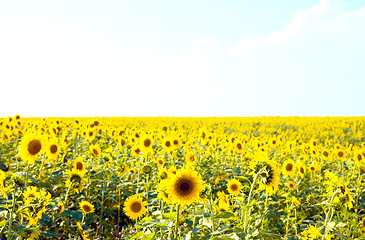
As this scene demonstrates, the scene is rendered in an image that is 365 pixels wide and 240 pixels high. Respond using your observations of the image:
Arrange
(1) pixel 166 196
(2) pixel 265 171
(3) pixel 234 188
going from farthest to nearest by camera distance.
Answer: (3) pixel 234 188 → (1) pixel 166 196 → (2) pixel 265 171

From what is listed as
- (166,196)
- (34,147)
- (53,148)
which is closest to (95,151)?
(53,148)

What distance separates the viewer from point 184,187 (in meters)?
2.47

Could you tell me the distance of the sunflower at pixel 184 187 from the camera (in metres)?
2.45

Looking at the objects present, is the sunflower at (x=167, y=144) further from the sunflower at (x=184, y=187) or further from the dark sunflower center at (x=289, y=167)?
the sunflower at (x=184, y=187)

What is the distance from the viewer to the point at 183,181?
98.6 inches

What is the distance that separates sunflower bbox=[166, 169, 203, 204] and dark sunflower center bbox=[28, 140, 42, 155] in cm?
258

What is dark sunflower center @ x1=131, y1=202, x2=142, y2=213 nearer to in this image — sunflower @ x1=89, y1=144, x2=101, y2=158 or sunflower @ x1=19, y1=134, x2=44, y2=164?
sunflower @ x1=19, y1=134, x2=44, y2=164

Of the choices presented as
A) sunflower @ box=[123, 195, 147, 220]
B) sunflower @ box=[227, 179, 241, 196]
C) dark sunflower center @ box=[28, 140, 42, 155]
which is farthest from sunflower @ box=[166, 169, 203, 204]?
dark sunflower center @ box=[28, 140, 42, 155]

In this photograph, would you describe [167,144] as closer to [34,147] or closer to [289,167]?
[289,167]

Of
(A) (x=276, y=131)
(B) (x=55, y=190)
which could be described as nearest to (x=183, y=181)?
(B) (x=55, y=190)

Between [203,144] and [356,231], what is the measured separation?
4795 millimetres

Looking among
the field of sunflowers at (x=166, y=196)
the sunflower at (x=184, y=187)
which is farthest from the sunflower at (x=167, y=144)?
the sunflower at (x=184, y=187)

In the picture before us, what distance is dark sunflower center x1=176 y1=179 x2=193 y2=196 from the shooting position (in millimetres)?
2463

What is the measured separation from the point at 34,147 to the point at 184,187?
2729 millimetres
